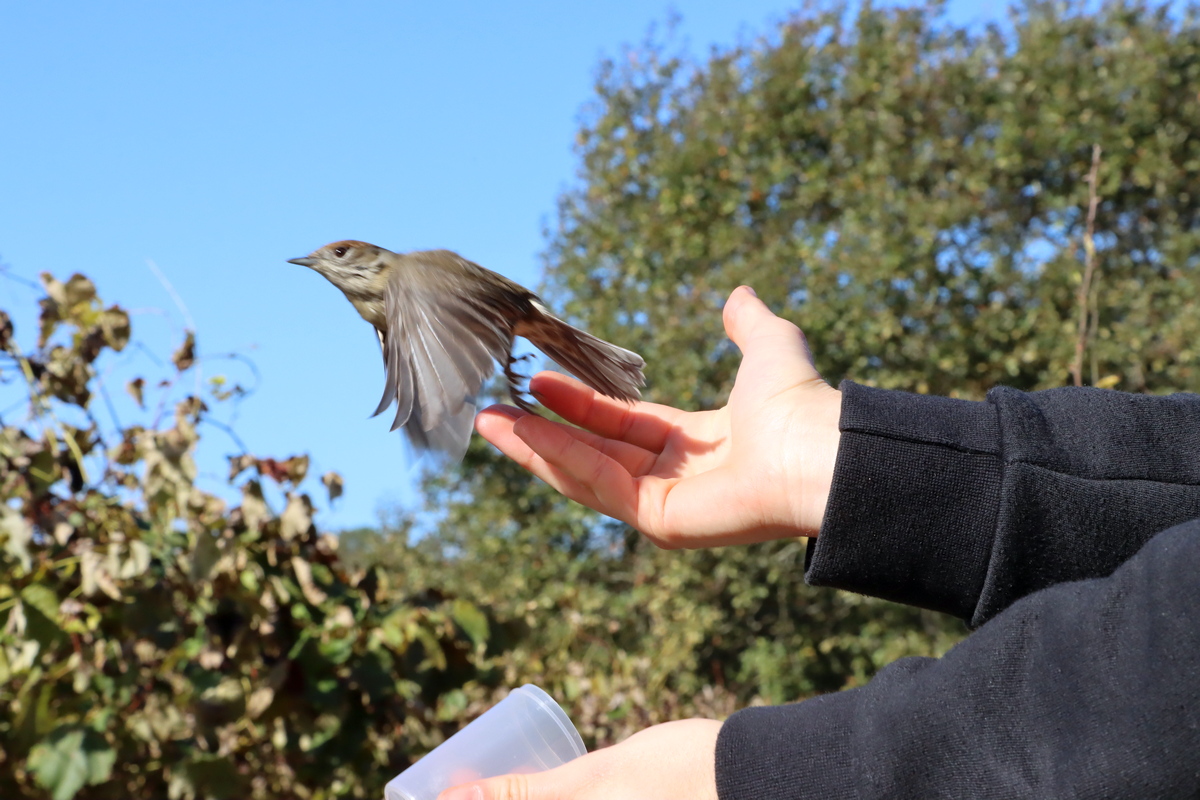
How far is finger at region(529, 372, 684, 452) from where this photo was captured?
7.28ft

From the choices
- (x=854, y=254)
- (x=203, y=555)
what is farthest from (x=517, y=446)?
(x=854, y=254)

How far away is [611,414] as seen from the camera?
7.55 feet

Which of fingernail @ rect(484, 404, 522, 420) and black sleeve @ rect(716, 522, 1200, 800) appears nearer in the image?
black sleeve @ rect(716, 522, 1200, 800)

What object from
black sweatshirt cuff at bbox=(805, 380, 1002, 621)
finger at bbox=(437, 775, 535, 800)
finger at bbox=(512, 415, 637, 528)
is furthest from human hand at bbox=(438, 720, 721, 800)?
finger at bbox=(512, 415, 637, 528)

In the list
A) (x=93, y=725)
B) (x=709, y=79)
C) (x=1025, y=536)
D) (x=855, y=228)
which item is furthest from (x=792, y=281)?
(x=1025, y=536)

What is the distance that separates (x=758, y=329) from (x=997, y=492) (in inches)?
26.3

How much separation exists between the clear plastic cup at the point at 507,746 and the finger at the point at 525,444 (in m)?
0.53

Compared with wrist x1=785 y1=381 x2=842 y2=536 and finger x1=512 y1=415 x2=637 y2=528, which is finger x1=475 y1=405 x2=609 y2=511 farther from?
wrist x1=785 y1=381 x2=842 y2=536

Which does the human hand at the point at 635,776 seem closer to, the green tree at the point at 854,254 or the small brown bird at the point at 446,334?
the small brown bird at the point at 446,334

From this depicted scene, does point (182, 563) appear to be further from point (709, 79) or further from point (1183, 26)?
point (1183, 26)

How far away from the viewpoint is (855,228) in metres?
7.39

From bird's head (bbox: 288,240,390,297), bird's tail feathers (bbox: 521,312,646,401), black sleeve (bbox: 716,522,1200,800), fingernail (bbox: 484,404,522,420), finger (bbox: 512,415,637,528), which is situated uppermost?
bird's head (bbox: 288,240,390,297)

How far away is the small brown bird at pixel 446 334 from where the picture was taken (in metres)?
1.71

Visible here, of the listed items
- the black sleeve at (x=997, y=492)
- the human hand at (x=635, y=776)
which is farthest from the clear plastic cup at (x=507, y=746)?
the black sleeve at (x=997, y=492)
